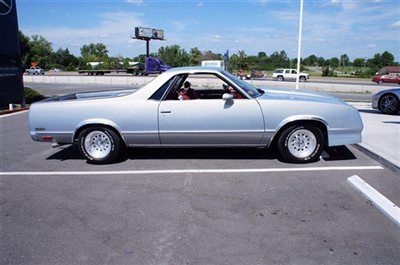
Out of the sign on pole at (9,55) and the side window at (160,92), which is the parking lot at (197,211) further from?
the sign on pole at (9,55)

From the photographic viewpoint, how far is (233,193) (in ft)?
14.5

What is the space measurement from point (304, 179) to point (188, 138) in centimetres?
193

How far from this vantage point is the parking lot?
3070 mm

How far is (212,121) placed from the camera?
5410 mm

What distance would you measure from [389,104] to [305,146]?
21.3 ft

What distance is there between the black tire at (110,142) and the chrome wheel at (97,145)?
0.12 feet

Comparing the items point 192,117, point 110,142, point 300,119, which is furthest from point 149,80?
point 300,119

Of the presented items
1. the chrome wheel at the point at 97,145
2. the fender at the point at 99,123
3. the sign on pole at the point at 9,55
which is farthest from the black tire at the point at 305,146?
the sign on pole at the point at 9,55

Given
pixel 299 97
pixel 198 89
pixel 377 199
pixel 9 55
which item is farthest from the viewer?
pixel 9 55

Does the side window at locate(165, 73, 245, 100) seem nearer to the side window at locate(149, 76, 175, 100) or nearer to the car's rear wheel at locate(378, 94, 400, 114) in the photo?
the side window at locate(149, 76, 175, 100)

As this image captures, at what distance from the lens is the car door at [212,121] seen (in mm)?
5375

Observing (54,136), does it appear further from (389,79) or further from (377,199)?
(389,79)

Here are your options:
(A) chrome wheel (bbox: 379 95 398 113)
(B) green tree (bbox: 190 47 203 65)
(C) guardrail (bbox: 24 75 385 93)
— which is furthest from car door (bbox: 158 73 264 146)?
(B) green tree (bbox: 190 47 203 65)

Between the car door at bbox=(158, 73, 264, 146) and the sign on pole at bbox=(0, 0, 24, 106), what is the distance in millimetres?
9164
